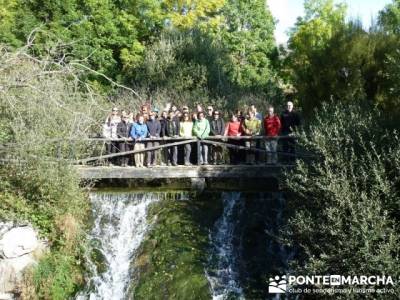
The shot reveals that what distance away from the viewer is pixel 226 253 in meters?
11.3

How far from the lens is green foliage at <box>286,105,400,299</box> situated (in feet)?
28.5

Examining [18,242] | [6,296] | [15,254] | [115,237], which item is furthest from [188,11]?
[6,296]

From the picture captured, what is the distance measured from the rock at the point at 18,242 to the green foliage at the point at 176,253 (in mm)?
2197

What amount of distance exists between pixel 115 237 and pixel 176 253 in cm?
160

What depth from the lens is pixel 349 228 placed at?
8.94 metres

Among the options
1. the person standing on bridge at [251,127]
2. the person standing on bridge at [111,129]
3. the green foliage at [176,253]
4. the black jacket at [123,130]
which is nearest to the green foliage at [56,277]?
the green foliage at [176,253]

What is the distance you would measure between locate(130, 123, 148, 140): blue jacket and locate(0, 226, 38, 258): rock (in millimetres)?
3546

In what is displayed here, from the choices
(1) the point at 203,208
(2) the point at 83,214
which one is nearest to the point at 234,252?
(1) the point at 203,208

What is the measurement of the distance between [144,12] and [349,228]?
19962 mm

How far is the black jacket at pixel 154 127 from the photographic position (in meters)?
13.8

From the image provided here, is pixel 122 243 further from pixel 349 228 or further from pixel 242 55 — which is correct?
pixel 242 55

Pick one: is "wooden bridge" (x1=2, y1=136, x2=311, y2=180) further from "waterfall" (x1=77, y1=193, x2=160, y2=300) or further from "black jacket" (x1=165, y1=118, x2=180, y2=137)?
"waterfall" (x1=77, y1=193, x2=160, y2=300)

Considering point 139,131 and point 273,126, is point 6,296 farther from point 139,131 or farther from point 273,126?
point 273,126

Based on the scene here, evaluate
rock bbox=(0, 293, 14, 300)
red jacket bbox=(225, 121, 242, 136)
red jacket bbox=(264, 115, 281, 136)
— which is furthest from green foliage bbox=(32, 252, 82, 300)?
red jacket bbox=(264, 115, 281, 136)
